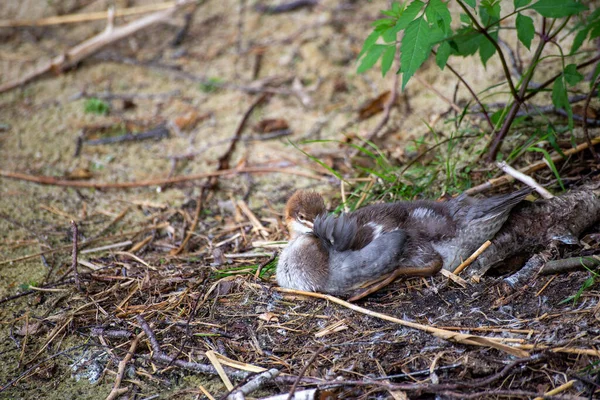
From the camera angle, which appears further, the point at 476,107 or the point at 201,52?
the point at 201,52

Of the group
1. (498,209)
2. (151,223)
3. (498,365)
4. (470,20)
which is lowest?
(151,223)

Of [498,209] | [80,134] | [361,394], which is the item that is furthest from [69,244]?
[498,209]

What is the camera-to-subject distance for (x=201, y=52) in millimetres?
7332

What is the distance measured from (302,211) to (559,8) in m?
1.95

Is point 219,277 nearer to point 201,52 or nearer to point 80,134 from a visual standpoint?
point 80,134

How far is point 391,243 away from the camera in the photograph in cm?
344

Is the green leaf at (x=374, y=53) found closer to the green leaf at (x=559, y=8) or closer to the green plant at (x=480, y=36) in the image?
the green plant at (x=480, y=36)

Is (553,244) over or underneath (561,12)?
underneath

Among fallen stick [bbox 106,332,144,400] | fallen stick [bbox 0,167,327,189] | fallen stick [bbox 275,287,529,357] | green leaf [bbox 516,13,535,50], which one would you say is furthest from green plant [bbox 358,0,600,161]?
fallen stick [bbox 106,332,144,400]

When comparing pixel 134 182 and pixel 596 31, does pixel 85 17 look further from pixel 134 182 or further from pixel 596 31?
pixel 596 31

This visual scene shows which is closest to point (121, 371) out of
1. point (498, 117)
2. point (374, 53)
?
point (374, 53)

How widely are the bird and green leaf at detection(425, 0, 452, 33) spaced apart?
44.0 inches

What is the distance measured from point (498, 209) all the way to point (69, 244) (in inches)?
124

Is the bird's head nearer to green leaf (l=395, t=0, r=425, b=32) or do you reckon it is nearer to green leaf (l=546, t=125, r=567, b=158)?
green leaf (l=395, t=0, r=425, b=32)
